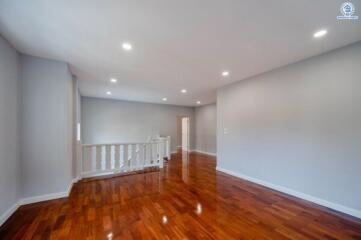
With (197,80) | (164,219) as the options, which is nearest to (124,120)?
(197,80)

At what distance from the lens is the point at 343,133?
98.6 inches

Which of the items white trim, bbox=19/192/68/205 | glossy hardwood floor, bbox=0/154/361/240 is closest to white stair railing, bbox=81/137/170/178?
glossy hardwood floor, bbox=0/154/361/240

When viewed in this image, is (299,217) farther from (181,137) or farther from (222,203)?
(181,137)

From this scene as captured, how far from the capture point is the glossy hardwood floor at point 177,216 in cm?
198

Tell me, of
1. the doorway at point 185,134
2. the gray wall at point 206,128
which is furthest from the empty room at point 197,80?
the doorway at point 185,134

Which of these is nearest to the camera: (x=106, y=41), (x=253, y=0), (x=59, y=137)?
(x=253, y=0)

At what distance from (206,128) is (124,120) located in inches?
167

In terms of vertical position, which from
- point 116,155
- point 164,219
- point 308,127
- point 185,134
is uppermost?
point 308,127

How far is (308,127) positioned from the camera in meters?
2.91

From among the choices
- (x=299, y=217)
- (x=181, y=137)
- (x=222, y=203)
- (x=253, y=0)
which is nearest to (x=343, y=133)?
(x=299, y=217)

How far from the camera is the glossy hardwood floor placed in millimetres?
1981

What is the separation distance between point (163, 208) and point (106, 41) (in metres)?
2.86

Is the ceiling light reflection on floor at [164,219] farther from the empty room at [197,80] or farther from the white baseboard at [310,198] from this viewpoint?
the white baseboard at [310,198]

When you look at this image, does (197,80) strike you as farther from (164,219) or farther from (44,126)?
(44,126)
